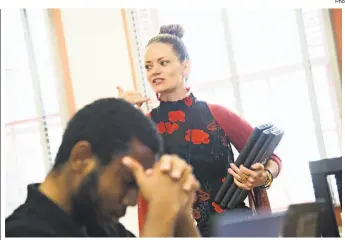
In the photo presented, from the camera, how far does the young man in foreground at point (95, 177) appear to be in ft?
1.88

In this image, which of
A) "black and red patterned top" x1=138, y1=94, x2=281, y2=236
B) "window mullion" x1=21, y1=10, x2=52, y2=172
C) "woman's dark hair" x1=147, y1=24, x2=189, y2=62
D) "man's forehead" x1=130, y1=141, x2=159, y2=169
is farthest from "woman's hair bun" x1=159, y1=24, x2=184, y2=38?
"man's forehead" x1=130, y1=141, x2=159, y2=169

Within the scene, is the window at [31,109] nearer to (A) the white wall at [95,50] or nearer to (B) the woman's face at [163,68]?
(A) the white wall at [95,50]

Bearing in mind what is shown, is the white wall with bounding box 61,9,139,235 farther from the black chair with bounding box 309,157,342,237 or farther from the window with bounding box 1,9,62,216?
the black chair with bounding box 309,157,342,237

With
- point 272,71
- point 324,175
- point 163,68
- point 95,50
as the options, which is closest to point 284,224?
point 324,175

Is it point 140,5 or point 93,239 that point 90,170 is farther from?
point 140,5

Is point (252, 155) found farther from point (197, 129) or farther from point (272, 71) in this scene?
point (272, 71)

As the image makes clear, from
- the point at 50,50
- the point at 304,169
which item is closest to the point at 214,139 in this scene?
the point at 50,50

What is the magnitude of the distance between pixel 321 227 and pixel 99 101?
34cm

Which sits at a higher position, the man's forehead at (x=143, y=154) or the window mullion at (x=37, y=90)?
the window mullion at (x=37, y=90)

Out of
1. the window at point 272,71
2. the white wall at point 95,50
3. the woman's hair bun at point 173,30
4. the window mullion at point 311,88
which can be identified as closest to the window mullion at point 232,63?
the window at point 272,71

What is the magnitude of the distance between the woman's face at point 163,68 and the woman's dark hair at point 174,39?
0.4 inches

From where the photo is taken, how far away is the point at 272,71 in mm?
2133

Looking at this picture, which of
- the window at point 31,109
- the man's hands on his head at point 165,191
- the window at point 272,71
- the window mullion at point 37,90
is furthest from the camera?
the window at point 272,71

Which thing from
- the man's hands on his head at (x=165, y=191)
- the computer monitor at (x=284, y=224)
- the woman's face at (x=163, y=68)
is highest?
the woman's face at (x=163, y=68)
